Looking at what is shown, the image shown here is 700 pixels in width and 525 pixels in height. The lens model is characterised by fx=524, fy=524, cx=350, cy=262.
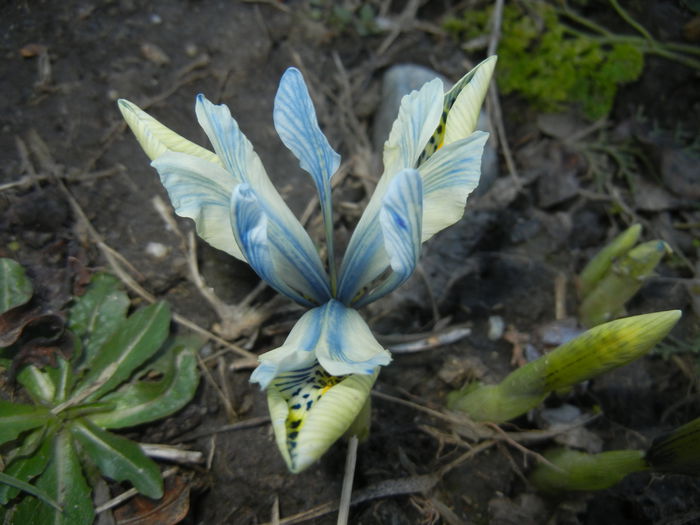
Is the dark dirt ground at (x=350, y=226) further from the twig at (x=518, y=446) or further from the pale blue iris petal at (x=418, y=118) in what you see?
the pale blue iris petal at (x=418, y=118)

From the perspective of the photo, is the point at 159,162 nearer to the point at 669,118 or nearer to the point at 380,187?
the point at 380,187

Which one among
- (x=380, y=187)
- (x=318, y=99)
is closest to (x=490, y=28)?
(x=318, y=99)

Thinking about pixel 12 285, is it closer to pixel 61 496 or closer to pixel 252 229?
pixel 61 496

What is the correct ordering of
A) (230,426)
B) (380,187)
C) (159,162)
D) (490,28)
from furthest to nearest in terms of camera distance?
(490,28)
(230,426)
(380,187)
(159,162)

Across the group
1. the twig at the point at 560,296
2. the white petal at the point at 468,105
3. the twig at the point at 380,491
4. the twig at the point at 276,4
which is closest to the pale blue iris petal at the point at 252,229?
the white petal at the point at 468,105

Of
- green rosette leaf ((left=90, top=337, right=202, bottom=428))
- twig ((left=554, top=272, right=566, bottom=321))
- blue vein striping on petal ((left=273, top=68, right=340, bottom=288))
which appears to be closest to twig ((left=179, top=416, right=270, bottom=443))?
green rosette leaf ((left=90, top=337, right=202, bottom=428))

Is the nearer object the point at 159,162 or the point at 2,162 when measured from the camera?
the point at 159,162
